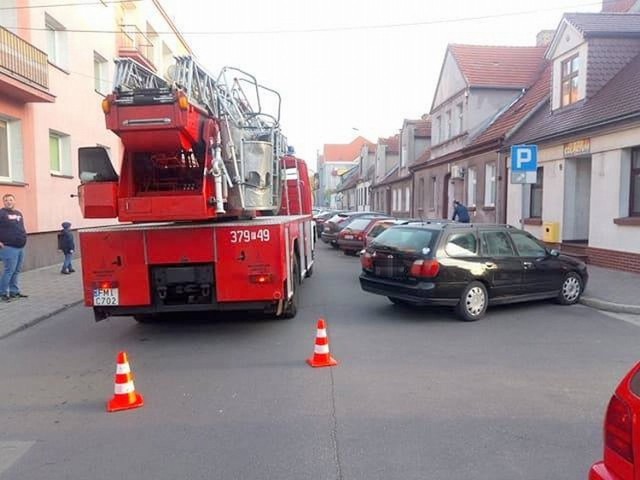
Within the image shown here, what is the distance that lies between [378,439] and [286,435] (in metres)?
0.68

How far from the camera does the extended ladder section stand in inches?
231

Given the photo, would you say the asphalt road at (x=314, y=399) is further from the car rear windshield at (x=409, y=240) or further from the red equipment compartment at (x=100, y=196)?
the red equipment compartment at (x=100, y=196)

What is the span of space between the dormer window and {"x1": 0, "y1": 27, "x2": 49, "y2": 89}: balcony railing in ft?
48.5

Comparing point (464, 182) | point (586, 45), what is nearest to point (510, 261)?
point (586, 45)

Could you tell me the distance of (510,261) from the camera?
8.38 m

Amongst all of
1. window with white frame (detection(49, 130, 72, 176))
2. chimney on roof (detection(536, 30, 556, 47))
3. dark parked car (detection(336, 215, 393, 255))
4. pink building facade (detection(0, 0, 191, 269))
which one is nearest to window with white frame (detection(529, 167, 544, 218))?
dark parked car (detection(336, 215, 393, 255))

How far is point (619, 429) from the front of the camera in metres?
2.09

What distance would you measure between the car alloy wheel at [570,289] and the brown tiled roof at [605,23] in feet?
29.8

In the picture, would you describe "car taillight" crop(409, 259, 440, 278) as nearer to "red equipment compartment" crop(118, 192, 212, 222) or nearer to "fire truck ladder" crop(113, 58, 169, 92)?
"red equipment compartment" crop(118, 192, 212, 222)

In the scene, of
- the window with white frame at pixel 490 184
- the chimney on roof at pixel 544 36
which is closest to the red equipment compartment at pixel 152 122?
the window with white frame at pixel 490 184

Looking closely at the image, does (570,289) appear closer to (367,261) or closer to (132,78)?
(367,261)

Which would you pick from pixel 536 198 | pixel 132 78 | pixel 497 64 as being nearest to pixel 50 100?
pixel 132 78

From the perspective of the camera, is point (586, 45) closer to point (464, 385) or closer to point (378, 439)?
point (464, 385)

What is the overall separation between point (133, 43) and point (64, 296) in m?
15.4
